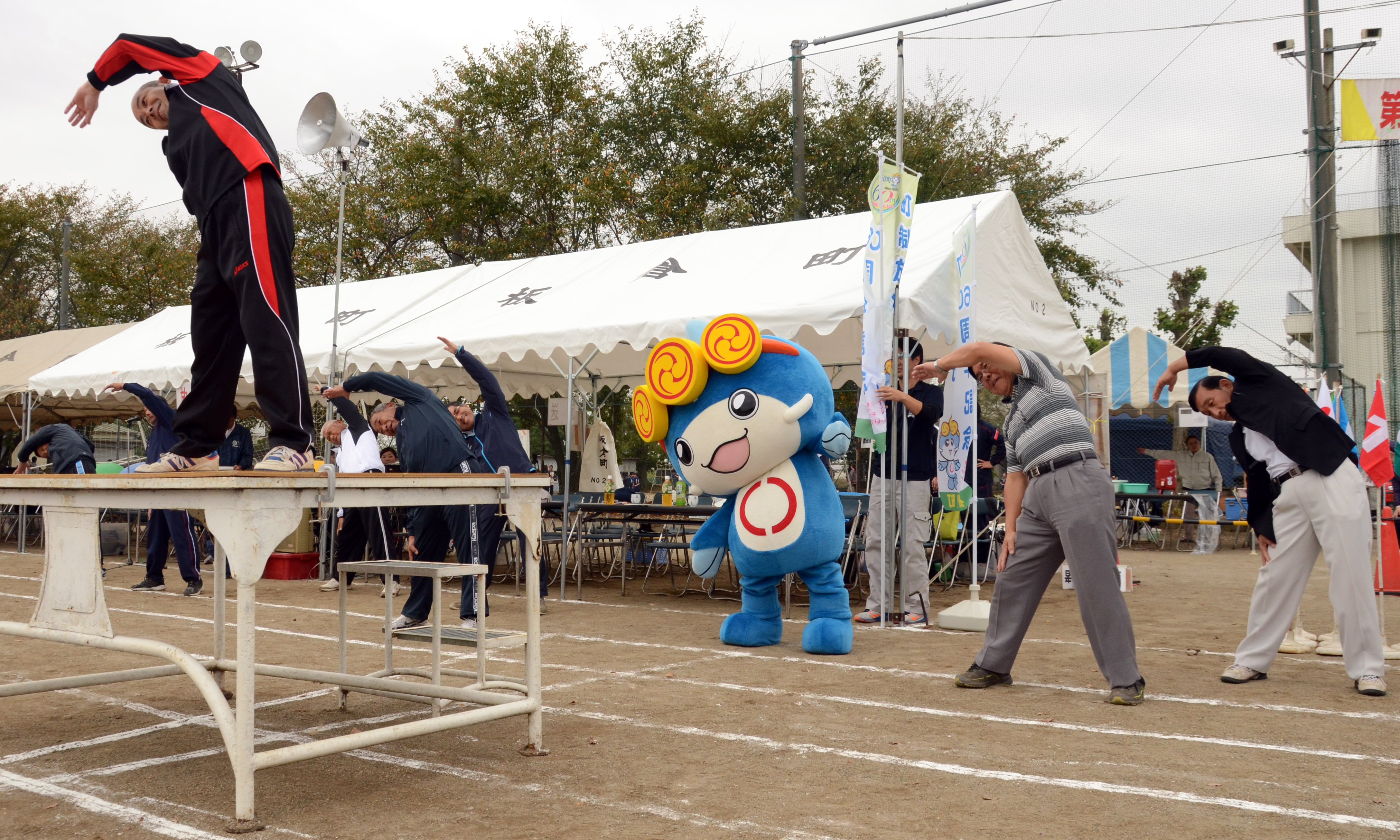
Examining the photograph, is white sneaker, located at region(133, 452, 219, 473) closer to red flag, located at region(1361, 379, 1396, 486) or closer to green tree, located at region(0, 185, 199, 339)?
red flag, located at region(1361, 379, 1396, 486)

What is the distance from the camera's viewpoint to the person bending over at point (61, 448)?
33.6ft

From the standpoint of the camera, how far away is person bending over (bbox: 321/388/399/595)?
9.05m

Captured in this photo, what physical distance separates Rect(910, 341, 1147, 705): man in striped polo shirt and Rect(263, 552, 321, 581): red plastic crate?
8.91 m

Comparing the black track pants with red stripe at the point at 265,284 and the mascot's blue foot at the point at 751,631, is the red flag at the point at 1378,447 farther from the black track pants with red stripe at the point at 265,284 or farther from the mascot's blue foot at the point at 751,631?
the black track pants with red stripe at the point at 265,284

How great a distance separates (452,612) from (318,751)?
5.85m

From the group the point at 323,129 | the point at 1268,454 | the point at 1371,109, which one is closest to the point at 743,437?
the point at 1268,454

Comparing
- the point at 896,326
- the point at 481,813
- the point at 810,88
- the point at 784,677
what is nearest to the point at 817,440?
the point at 896,326

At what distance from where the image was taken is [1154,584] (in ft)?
37.4

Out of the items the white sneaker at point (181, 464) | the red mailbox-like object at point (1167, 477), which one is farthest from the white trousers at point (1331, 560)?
the red mailbox-like object at point (1167, 477)

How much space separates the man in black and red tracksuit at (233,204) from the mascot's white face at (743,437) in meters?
3.35

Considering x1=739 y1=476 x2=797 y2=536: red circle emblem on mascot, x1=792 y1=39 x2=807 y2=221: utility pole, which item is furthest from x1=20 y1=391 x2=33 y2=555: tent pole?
x1=739 y1=476 x2=797 y2=536: red circle emblem on mascot

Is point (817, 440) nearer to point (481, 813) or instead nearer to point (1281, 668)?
point (1281, 668)

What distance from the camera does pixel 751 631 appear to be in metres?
7.15

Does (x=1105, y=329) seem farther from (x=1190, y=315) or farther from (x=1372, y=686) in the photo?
(x=1372, y=686)
